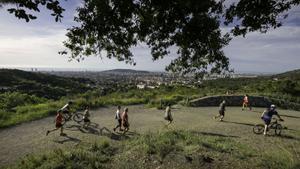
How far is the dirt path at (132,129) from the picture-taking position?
14531 mm

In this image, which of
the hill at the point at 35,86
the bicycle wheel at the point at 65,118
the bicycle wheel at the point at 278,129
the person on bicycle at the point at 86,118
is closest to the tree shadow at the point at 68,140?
the person on bicycle at the point at 86,118

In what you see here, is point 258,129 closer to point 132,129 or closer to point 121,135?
point 132,129

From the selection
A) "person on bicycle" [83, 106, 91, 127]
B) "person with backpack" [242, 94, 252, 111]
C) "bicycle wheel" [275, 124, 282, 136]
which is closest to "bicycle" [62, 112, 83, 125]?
"person on bicycle" [83, 106, 91, 127]

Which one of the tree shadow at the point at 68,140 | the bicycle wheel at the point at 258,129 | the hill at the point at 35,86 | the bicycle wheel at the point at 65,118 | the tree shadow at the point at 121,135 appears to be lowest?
the hill at the point at 35,86

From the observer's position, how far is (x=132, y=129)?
1831cm

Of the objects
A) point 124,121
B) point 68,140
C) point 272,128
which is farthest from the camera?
point 272,128

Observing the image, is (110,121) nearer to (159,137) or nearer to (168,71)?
(159,137)

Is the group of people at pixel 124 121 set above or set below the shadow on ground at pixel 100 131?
above

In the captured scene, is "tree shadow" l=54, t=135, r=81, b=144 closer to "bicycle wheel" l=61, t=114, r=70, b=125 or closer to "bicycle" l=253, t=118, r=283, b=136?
"bicycle wheel" l=61, t=114, r=70, b=125

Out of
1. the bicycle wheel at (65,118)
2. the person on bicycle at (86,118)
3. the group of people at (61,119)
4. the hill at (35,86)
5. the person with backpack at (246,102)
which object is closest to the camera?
Result: the group of people at (61,119)

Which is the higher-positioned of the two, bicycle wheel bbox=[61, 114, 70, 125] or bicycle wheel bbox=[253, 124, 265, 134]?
bicycle wheel bbox=[253, 124, 265, 134]

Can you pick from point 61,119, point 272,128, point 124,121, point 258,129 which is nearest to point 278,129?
point 272,128

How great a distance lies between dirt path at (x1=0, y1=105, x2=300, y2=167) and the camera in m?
14.5

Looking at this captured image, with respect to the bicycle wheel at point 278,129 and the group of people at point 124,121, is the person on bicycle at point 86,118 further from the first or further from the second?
the bicycle wheel at point 278,129
